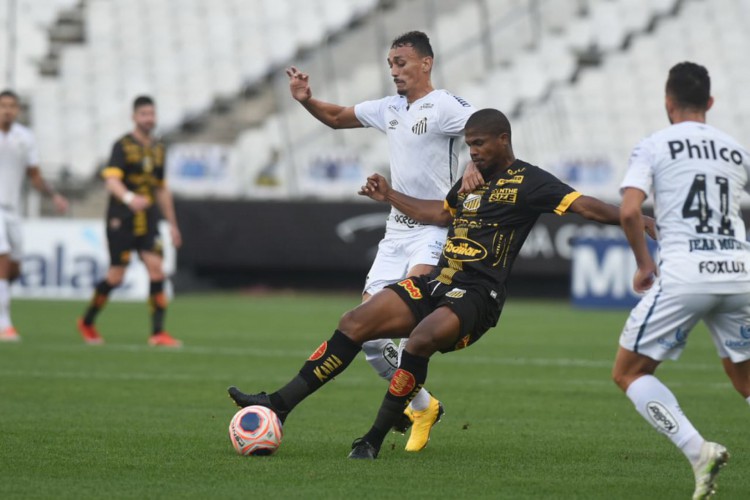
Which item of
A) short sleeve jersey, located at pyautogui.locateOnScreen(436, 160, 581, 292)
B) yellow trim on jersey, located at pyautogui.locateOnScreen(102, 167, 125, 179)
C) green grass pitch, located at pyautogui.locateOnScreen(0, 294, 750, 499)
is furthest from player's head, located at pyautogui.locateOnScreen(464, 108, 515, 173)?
yellow trim on jersey, located at pyautogui.locateOnScreen(102, 167, 125, 179)

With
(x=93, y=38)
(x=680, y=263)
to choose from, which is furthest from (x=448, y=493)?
(x=93, y=38)

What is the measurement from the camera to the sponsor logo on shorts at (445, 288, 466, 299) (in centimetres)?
701

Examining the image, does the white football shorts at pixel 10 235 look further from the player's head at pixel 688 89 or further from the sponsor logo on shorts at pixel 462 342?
the player's head at pixel 688 89

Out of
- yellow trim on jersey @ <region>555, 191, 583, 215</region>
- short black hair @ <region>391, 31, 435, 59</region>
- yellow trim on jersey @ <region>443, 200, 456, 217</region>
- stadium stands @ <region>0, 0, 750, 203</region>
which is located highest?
stadium stands @ <region>0, 0, 750, 203</region>

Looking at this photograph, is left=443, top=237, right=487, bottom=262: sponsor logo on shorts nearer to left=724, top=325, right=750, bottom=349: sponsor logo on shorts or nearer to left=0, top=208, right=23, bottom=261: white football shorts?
left=724, top=325, right=750, bottom=349: sponsor logo on shorts

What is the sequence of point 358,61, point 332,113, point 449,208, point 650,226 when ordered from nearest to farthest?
point 650,226
point 449,208
point 332,113
point 358,61

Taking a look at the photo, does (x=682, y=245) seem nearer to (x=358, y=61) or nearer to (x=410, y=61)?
(x=410, y=61)

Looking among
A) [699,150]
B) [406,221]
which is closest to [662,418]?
[699,150]

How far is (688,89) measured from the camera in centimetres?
596

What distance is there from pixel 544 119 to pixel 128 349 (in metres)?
14.3

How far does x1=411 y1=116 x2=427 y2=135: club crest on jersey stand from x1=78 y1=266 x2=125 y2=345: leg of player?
6581mm

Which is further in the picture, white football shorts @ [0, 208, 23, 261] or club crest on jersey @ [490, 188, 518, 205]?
white football shorts @ [0, 208, 23, 261]

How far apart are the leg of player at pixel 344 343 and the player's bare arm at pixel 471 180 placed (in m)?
0.73

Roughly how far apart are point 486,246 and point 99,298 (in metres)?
7.51
